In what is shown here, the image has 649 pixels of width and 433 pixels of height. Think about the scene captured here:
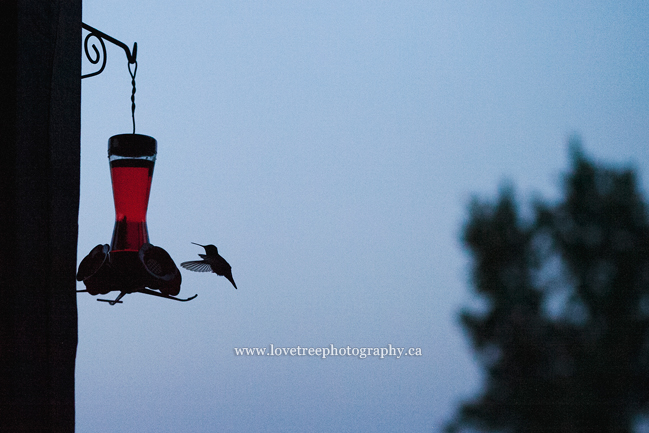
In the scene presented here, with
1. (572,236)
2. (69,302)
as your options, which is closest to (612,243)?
(572,236)

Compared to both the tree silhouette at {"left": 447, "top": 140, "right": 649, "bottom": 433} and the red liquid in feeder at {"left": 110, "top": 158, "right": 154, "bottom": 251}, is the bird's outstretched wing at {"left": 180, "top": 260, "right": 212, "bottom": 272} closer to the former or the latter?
the red liquid in feeder at {"left": 110, "top": 158, "right": 154, "bottom": 251}

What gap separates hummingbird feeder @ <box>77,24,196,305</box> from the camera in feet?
5.30

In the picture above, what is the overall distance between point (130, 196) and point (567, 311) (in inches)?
351

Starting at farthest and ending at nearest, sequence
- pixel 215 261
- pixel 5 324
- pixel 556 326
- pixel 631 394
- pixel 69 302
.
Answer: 1. pixel 556 326
2. pixel 631 394
3. pixel 215 261
4. pixel 69 302
5. pixel 5 324

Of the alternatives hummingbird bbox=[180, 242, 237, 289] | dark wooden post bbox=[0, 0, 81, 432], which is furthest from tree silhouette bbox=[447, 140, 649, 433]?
dark wooden post bbox=[0, 0, 81, 432]

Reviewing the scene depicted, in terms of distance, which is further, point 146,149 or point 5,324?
point 146,149

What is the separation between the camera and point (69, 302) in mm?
1337

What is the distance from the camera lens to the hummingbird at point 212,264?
1986mm

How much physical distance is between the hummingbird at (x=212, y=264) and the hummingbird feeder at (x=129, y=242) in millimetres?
205

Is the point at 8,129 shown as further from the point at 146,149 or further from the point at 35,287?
the point at 146,149

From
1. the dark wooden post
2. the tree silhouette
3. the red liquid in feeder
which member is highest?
the tree silhouette

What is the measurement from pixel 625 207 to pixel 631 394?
289cm

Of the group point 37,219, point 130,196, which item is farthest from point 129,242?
point 37,219

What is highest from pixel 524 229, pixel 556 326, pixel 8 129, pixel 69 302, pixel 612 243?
pixel 524 229
